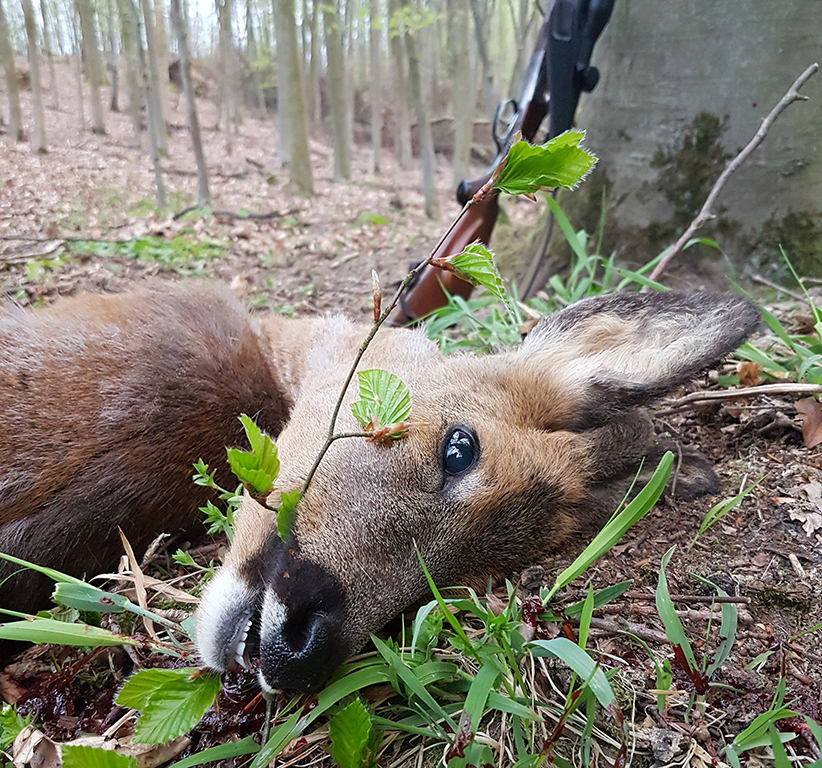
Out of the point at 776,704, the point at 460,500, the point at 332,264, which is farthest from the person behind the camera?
the point at 332,264

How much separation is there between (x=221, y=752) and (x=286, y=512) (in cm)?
60

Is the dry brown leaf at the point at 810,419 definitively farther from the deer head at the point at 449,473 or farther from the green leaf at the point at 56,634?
the green leaf at the point at 56,634

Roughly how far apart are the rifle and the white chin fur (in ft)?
9.19

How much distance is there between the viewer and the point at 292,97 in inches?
563

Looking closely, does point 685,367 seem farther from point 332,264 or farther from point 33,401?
point 332,264

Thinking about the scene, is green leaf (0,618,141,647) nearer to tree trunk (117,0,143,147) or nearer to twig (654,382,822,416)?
twig (654,382,822,416)

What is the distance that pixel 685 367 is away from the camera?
2.28 meters

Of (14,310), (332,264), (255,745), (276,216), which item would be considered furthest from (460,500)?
(276,216)

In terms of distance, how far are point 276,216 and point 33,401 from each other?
29.8 feet

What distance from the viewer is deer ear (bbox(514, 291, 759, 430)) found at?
90.9 inches

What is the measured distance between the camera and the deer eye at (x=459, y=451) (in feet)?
6.96

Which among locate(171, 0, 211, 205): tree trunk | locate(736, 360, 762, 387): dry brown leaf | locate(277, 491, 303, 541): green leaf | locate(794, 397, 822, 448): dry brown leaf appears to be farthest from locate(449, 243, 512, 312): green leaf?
locate(171, 0, 211, 205): tree trunk

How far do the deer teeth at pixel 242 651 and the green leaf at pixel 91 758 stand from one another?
0.37 meters

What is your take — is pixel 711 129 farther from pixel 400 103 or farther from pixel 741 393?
pixel 400 103
